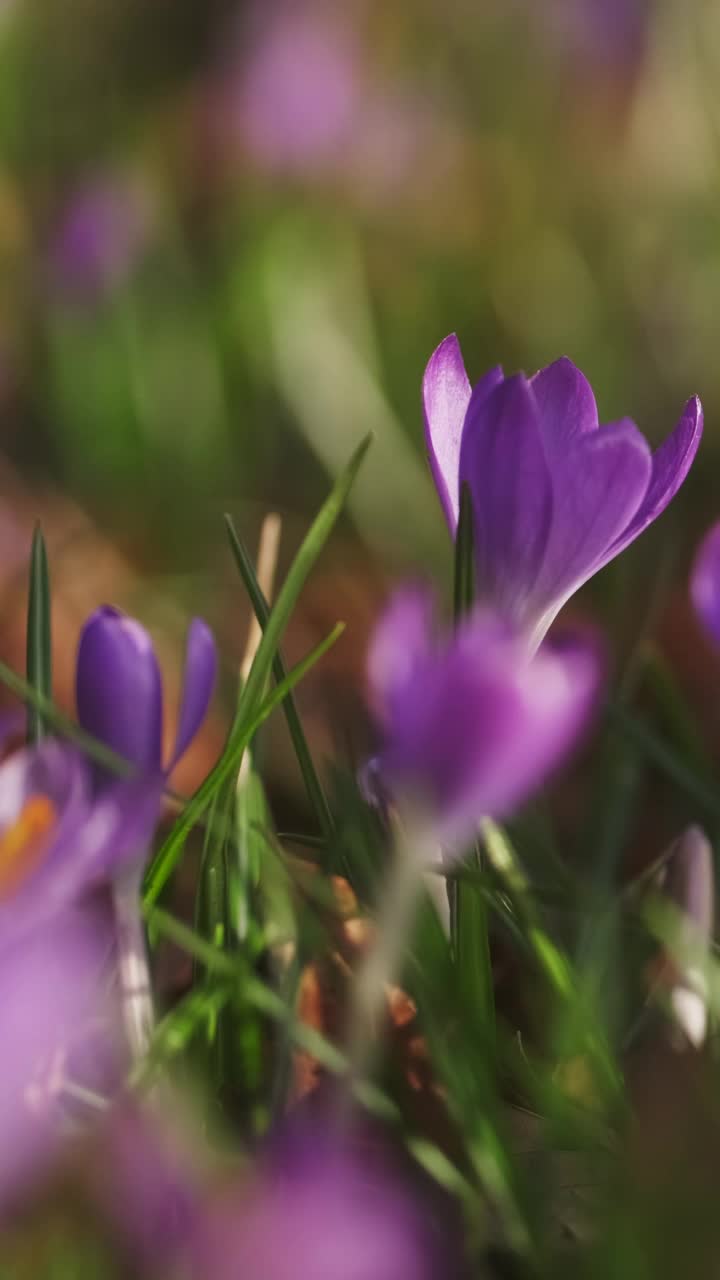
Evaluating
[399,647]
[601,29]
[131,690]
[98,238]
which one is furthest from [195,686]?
[601,29]

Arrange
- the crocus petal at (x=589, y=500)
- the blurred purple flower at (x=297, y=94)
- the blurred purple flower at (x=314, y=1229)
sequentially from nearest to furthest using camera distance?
1. the blurred purple flower at (x=314, y=1229)
2. the crocus petal at (x=589, y=500)
3. the blurred purple flower at (x=297, y=94)

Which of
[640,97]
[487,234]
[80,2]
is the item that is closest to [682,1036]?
[487,234]

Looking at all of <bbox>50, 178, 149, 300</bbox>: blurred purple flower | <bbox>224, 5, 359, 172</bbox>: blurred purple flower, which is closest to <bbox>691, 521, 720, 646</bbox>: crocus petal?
<bbox>50, 178, 149, 300</bbox>: blurred purple flower

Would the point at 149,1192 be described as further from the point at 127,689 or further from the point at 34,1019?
the point at 127,689

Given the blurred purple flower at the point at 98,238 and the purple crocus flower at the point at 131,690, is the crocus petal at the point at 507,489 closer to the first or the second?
the purple crocus flower at the point at 131,690

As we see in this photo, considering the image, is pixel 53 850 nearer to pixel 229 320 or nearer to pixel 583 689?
pixel 583 689

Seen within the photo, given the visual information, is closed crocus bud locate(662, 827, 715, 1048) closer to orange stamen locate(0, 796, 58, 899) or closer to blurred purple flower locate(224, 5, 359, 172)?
orange stamen locate(0, 796, 58, 899)

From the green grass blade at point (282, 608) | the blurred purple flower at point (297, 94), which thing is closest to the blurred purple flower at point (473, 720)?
the green grass blade at point (282, 608)
